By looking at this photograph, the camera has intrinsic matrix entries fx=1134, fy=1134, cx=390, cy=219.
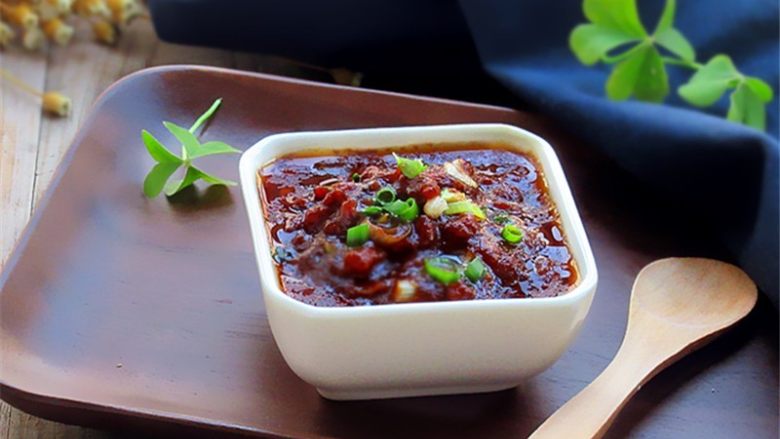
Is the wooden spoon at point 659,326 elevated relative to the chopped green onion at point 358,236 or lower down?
lower down

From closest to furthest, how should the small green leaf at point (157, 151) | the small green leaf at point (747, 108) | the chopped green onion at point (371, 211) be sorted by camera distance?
the chopped green onion at point (371, 211) < the small green leaf at point (157, 151) < the small green leaf at point (747, 108)

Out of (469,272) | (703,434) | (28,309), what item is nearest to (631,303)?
(703,434)

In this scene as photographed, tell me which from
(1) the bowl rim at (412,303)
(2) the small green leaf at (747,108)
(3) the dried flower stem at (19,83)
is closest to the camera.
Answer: (1) the bowl rim at (412,303)

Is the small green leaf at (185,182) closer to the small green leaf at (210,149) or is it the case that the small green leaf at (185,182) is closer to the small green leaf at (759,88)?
the small green leaf at (210,149)

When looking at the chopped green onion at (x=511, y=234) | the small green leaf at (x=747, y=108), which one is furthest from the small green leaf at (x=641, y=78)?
the chopped green onion at (x=511, y=234)

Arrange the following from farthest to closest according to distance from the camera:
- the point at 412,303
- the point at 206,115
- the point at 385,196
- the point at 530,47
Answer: the point at 530,47
the point at 206,115
the point at 385,196
the point at 412,303

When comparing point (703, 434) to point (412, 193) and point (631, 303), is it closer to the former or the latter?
point (631, 303)

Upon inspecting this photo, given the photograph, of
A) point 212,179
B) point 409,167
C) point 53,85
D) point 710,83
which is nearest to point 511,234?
point 409,167

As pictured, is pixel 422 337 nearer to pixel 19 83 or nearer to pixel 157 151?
pixel 157 151
